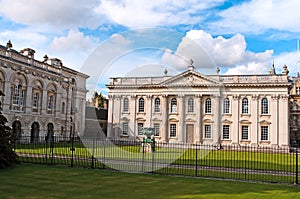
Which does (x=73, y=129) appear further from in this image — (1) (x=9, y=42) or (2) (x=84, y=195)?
(2) (x=84, y=195)

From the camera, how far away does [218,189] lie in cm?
1132

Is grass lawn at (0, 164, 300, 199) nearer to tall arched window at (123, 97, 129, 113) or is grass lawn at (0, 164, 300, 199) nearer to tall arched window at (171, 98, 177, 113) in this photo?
tall arched window at (171, 98, 177, 113)

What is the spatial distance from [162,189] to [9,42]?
2719 cm

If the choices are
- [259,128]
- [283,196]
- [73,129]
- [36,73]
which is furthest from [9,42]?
[259,128]

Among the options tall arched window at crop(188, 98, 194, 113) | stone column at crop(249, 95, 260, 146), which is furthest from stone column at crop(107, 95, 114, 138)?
stone column at crop(249, 95, 260, 146)

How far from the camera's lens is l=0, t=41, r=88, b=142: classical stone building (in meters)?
30.7

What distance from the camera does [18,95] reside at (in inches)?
1275

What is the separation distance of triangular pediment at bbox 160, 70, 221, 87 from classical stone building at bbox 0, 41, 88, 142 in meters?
14.5

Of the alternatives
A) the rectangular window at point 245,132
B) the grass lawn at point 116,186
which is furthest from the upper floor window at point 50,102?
the rectangular window at point 245,132

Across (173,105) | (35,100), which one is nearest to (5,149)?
(35,100)

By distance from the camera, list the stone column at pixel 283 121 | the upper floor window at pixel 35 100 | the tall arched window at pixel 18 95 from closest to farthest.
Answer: the tall arched window at pixel 18 95, the upper floor window at pixel 35 100, the stone column at pixel 283 121

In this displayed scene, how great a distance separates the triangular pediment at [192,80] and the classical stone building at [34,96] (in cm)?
1452

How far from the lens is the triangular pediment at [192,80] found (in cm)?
4534

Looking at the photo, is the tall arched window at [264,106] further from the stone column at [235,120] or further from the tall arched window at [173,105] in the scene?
the tall arched window at [173,105]
